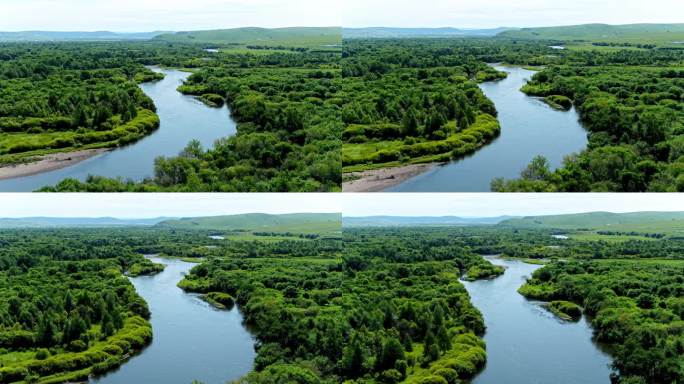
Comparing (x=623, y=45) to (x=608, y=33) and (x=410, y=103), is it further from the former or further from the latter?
(x=410, y=103)

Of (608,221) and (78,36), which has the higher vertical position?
(78,36)

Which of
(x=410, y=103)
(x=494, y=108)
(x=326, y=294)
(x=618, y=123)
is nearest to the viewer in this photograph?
(x=618, y=123)

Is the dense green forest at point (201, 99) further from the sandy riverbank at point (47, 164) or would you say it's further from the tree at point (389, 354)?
the tree at point (389, 354)

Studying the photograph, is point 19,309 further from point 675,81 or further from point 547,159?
point 675,81

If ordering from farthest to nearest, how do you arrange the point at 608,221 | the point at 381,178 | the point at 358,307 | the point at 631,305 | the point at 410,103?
the point at 631,305, the point at 608,221, the point at 358,307, the point at 410,103, the point at 381,178

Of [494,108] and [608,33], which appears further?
[608,33]

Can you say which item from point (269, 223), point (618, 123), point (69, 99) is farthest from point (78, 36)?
point (618, 123)

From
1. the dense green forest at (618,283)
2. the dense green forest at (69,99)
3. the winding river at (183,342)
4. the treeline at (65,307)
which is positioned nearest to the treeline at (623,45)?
the dense green forest at (618,283)
